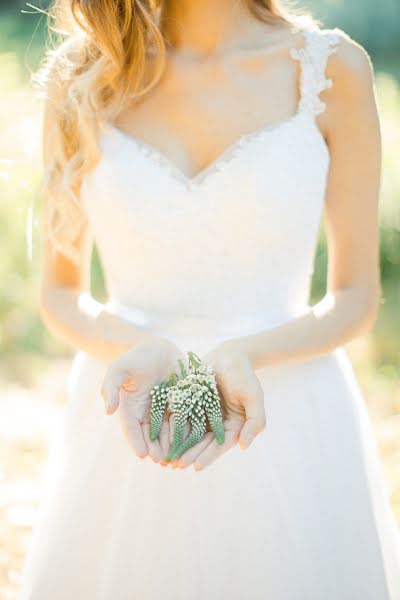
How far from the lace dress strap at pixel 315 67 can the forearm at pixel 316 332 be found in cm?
45

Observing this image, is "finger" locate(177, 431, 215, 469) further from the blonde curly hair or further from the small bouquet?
the blonde curly hair

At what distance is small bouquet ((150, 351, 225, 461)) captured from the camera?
1547mm

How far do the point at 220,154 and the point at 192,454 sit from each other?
2.67 feet

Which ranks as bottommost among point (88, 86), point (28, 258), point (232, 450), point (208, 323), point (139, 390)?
point (28, 258)

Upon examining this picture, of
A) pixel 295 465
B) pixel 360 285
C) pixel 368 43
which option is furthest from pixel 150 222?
pixel 368 43

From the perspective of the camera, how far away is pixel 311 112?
2.05 meters

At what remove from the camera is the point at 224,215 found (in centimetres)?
201

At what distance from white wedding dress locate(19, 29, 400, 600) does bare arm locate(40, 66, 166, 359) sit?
3.5 inches

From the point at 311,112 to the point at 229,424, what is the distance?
839 millimetres

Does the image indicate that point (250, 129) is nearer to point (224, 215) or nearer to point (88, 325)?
point (224, 215)

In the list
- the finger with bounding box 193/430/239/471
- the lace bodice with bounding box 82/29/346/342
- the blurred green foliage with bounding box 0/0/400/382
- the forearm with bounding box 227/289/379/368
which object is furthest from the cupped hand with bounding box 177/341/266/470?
the blurred green foliage with bounding box 0/0/400/382

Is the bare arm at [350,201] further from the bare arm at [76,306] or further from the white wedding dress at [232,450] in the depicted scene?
the bare arm at [76,306]

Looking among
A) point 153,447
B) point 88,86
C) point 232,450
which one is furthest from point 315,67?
point 153,447

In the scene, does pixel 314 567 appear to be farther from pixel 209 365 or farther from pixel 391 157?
pixel 391 157
